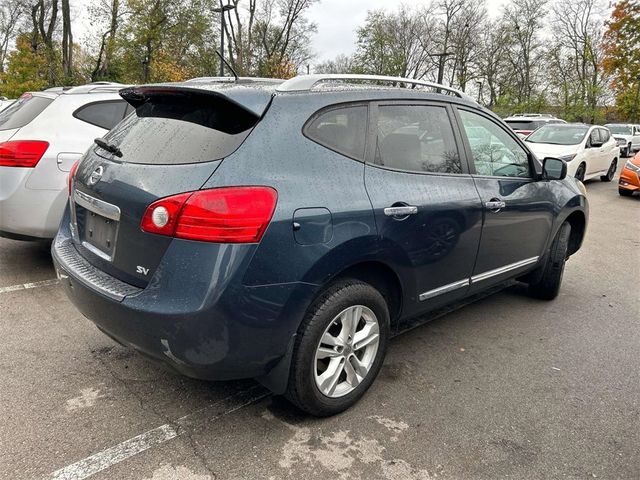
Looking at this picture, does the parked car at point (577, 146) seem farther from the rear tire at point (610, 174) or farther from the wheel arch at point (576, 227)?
the wheel arch at point (576, 227)

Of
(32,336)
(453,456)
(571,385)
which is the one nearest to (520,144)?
(571,385)

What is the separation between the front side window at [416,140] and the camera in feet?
9.12

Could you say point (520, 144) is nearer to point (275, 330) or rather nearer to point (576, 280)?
point (576, 280)

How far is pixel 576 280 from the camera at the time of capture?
5.27 metres

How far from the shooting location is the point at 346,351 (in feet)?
8.54

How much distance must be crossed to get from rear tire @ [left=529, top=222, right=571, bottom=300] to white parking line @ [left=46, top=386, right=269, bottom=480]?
2.83 meters

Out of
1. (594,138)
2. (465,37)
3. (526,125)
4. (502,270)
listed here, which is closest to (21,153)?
(502,270)

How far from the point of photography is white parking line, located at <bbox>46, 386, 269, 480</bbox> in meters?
2.16

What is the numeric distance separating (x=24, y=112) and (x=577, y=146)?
11.5 m

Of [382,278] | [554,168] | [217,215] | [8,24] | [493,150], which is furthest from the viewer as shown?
[8,24]

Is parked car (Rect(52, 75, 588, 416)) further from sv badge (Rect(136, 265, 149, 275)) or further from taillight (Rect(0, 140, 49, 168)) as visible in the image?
taillight (Rect(0, 140, 49, 168))

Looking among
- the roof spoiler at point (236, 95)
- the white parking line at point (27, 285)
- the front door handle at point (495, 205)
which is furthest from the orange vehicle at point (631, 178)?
the white parking line at point (27, 285)

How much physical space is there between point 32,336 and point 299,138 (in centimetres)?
244

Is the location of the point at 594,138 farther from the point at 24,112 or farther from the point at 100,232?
the point at 100,232
